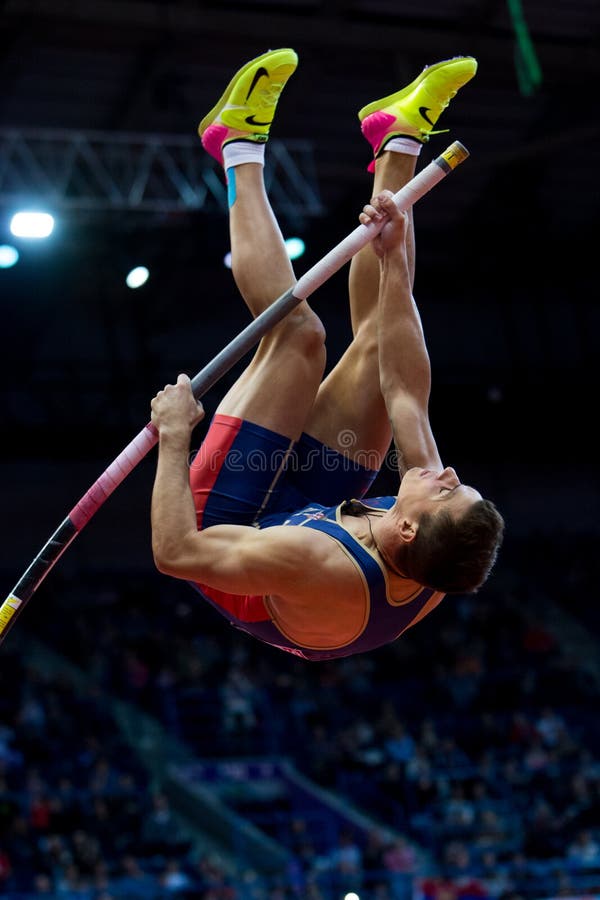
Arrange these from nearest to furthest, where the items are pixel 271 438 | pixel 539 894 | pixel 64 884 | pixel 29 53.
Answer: pixel 271 438
pixel 64 884
pixel 539 894
pixel 29 53

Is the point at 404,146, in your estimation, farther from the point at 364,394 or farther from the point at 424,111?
the point at 364,394

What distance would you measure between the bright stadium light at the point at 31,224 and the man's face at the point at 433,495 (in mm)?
7636

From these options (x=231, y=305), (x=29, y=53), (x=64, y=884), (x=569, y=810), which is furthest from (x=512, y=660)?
(x=29, y=53)

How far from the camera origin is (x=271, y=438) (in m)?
3.59

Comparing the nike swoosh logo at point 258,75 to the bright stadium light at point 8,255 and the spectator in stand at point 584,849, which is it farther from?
the spectator in stand at point 584,849

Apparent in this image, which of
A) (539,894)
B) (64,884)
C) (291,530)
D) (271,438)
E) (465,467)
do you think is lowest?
(539,894)

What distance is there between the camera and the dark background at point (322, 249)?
11055mm

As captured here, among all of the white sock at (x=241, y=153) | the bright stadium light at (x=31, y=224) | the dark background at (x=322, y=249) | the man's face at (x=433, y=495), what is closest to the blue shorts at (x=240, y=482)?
the man's face at (x=433, y=495)

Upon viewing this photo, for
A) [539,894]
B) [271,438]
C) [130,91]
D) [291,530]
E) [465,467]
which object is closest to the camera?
[291,530]

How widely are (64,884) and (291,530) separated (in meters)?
7.12

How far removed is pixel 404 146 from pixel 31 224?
7165mm

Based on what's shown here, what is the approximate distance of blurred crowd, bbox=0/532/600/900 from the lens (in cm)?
1000

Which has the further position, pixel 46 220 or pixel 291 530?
pixel 46 220

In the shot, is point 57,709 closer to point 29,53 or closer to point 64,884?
point 64,884
